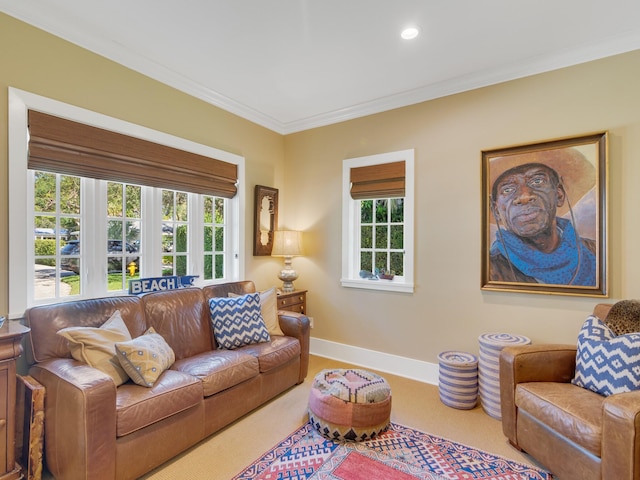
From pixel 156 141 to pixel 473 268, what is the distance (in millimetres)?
3069

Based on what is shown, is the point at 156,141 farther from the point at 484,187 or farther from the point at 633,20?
the point at 633,20

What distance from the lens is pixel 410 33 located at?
239 cm

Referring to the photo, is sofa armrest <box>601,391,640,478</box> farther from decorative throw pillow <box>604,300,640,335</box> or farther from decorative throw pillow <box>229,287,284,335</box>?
decorative throw pillow <box>229,287,284,335</box>

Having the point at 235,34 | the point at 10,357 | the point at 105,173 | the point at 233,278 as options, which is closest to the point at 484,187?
the point at 235,34

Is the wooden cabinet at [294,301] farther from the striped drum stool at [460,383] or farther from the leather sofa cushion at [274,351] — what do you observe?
the striped drum stool at [460,383]

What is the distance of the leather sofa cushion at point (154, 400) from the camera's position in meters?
1.76

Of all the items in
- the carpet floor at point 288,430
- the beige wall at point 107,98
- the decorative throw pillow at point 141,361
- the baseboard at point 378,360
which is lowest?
the carpet floor at point 288,430

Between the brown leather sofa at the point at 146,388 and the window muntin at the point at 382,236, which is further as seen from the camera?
the window muntin at the point at 382,236

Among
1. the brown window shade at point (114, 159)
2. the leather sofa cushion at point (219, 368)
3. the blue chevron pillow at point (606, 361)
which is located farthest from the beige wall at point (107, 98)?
the blue chevron pillow at point (606, 361)

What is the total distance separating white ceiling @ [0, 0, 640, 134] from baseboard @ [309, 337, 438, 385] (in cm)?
267

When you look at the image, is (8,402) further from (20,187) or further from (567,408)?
(567,408)

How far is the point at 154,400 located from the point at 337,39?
2696 millimetres

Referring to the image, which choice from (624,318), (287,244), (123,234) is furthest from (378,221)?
(123,234)

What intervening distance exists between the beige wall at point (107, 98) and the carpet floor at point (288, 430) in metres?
1.51
